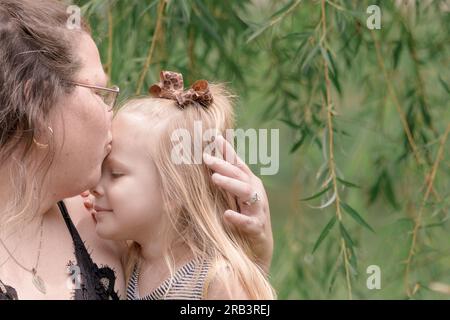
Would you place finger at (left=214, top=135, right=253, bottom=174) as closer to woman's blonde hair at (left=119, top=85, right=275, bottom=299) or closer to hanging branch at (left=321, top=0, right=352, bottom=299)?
woman's blonde hair at (left=119, top=85, right=275, bottom=299)

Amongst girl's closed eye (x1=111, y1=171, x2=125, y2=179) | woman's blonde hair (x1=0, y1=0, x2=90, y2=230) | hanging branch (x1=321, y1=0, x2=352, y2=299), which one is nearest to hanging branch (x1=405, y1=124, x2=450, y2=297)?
hanging branch (x1=321, y1=0, x2=352, y2=299)

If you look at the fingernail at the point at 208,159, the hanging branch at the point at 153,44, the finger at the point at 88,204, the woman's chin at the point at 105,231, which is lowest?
the woman's chin at the point at 105,231

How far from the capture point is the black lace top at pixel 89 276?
5.97 ft

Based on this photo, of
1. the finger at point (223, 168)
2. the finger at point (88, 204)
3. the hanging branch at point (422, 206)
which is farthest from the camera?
the hanging branch at point (422, 206)

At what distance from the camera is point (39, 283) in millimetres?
1757

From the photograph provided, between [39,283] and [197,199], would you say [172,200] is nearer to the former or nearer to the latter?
[197,199]

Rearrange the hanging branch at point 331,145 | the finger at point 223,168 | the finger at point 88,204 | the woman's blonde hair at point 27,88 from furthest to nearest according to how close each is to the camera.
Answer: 1. the hanging branch at point 331,145
2. the finger at point 88,204
3. the finger at point 223,168
4. the woman's blonde hair at point 27,88

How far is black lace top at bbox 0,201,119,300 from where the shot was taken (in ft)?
5.97

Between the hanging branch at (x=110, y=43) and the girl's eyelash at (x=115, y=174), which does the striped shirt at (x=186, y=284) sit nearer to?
the girl's eyelash at (x=115, y=174)

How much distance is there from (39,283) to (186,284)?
0.84ft

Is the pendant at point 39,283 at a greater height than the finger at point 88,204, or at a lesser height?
lesser

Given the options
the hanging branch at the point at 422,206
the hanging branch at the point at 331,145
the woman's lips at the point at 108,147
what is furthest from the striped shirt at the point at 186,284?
the hanging branch at the point at 422,206

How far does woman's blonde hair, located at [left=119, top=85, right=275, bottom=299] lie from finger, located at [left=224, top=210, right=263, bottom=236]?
3 centimetres

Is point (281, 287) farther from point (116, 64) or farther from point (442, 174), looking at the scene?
point (116, 64)
